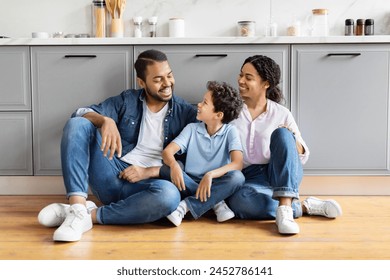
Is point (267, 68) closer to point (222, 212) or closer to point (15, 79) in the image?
point (222, 212)

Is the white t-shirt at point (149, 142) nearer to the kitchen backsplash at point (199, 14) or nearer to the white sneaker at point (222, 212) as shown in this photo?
the white sneaker at point (222, 212)

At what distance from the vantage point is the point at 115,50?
3031 mm

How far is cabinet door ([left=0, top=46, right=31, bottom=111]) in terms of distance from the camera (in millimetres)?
3062

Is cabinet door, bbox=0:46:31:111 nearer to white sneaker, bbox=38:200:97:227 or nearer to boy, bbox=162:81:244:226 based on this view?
white sneaker, bbox=38:200:97:227

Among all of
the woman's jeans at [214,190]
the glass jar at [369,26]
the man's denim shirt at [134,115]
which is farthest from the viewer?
the glass jar at [369,26]

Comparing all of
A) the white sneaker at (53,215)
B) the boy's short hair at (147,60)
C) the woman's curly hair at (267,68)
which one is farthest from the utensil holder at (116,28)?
the white sneaker at (53,215)

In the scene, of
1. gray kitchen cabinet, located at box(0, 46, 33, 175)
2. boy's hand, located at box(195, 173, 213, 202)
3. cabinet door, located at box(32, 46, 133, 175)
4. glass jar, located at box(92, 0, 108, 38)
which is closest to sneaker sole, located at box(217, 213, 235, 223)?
boy's hand, located at box(195, 173, 213, 202)

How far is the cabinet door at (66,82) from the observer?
304 centimetres

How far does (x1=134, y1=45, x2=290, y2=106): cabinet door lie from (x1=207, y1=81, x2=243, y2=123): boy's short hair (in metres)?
0.44

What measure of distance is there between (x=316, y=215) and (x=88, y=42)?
1.54m

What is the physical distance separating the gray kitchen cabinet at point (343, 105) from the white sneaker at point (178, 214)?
937 mm

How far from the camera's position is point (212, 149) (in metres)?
2.56

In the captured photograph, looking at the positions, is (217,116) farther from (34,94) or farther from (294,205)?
(34,94)

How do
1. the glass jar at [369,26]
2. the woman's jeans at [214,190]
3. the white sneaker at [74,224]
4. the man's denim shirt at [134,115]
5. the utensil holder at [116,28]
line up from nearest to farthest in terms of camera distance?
1. the white sneaker at [74,224]
2. the woman's jeans at [214,190]
3. the man's denim shirt at [134,115]
4. the glass jar at [369,26]
5. the utensil holder at [116,28]
